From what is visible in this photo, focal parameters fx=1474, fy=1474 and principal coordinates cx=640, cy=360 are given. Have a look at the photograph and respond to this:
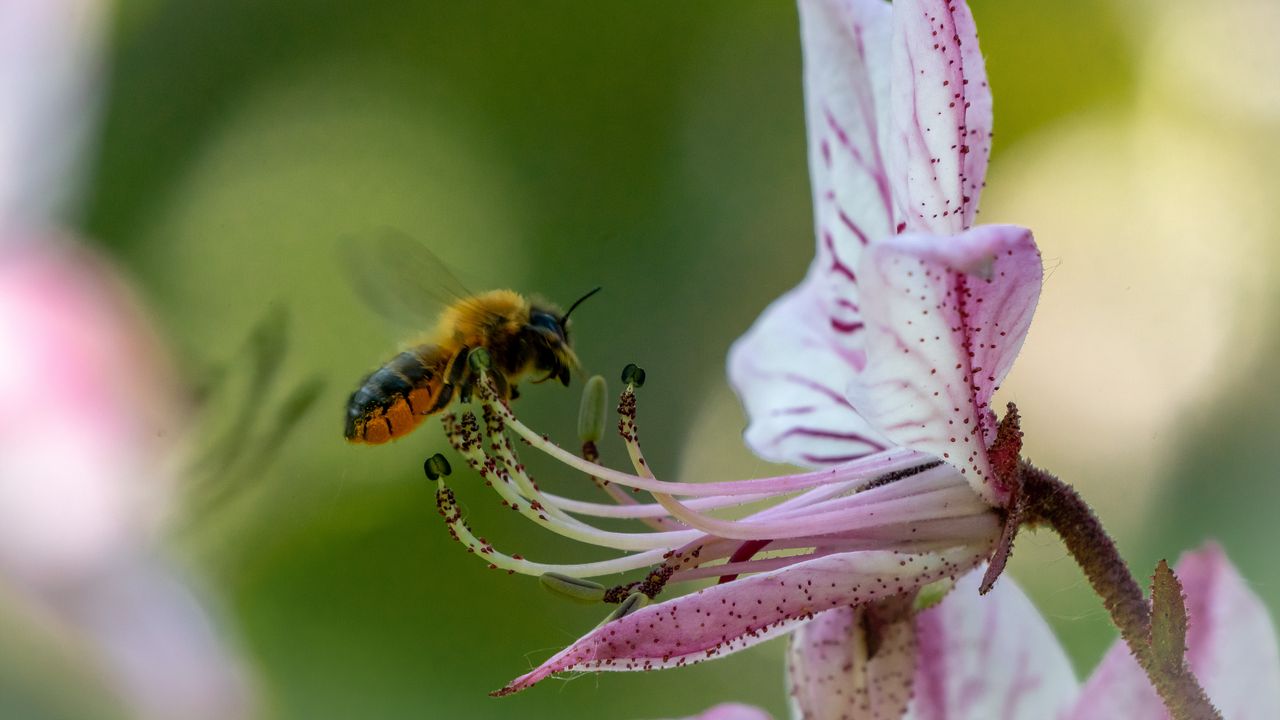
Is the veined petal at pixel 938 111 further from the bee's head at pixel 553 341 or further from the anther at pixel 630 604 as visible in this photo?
the bee's head at pixel 553 341

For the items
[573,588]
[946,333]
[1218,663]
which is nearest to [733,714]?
[573,588]

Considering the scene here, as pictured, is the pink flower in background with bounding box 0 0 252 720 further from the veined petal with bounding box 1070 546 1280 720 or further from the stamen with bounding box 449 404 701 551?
the veined petal with bounding box 1070 546 1280 720

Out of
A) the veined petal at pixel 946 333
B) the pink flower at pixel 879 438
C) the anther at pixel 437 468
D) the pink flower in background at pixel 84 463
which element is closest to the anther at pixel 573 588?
the pink flower at pixel 879 438

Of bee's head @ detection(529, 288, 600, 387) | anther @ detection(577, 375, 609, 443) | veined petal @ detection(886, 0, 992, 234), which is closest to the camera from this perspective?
veined petal @ detection(886, 0, 992, 234)

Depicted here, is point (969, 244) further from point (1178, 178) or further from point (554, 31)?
point (554, 31)

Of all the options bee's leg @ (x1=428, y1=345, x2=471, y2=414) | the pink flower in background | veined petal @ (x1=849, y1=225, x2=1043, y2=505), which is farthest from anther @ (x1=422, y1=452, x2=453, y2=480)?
the pink flower in background

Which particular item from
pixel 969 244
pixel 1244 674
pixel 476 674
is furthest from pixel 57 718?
pixel 969 244

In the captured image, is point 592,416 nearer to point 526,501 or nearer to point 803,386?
point 526,501
